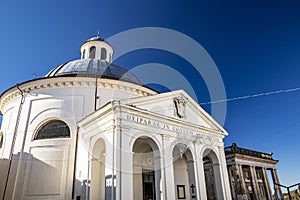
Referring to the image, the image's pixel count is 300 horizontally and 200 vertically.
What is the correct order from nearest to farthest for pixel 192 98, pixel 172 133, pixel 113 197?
pixel 113 197 → pixel 172 133 → pixel 192 98

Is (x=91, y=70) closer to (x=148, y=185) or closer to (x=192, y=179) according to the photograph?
(x=148, y=185)

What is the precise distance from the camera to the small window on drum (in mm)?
14314

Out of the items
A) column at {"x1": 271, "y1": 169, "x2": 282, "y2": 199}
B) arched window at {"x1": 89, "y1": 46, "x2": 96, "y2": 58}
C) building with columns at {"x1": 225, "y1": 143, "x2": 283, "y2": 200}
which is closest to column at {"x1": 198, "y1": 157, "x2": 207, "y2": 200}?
building with columns at {"x1": 225, "y1": 143, "x2": 283, "y2": 200}

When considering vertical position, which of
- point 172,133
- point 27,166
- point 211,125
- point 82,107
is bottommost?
point 27,166

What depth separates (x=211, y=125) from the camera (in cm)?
1520

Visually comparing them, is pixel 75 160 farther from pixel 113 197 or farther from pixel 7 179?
pixel 113 197

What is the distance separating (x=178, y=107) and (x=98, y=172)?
5.75 m

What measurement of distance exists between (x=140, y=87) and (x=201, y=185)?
26.5ft

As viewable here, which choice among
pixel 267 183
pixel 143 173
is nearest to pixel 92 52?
pixel 143 173

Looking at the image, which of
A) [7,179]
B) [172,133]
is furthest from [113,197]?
[7,179]

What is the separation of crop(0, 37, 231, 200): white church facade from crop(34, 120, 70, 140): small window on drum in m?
0.07

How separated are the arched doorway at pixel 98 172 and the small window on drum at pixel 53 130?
3.50m

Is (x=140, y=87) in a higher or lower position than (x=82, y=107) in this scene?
higher

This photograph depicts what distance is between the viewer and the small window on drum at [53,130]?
1431cm
